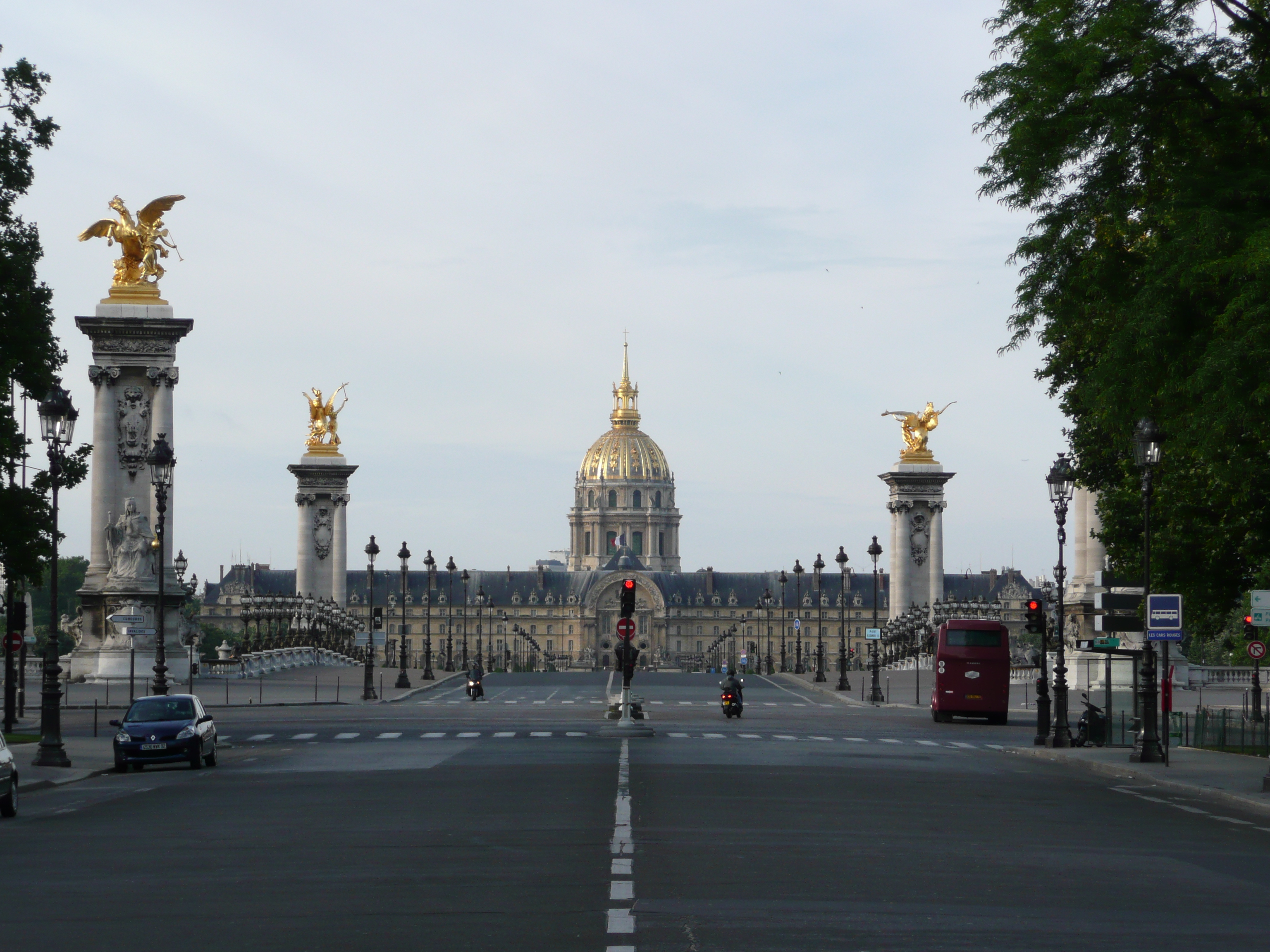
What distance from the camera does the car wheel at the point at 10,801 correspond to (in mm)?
21922

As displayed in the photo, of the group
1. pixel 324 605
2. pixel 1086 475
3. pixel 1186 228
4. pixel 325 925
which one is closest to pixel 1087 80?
pixel 1186 228

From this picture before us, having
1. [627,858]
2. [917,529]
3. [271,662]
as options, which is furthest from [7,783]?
[917,529]

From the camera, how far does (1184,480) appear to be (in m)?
36.7

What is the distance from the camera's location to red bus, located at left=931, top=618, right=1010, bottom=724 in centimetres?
5491

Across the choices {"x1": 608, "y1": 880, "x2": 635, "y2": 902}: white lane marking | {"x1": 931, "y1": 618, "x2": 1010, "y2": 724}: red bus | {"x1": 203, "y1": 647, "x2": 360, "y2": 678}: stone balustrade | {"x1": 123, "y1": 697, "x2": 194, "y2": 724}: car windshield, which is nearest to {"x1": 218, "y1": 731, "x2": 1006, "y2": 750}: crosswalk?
{"x1": 123, "y1": 697, "x2": 194, "y2": 724}: car windshield

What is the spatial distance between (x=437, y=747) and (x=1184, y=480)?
14776 millimetres

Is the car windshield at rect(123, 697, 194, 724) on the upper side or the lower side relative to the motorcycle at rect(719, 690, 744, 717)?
upper

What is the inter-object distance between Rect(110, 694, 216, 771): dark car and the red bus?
2706 centimetres

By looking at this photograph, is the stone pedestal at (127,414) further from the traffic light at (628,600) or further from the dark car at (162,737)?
the dark car at (162,737)

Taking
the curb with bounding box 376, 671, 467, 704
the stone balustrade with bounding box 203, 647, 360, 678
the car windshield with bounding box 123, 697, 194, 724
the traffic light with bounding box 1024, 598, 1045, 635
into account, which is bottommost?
the curb with bounding box 376, 671, 467, 704

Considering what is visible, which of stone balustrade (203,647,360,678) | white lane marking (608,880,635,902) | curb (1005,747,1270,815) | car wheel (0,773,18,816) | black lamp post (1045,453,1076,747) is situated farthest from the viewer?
stone balustrade (203,647,360,678)

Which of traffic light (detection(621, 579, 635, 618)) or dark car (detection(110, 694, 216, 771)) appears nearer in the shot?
dark car (detection(110, 694, 216, 771))

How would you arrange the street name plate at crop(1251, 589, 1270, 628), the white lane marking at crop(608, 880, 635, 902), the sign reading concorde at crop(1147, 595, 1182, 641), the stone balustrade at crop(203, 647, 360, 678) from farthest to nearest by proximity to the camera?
1. the stone balustrade at crop(203, 647, 360, 678)
2. the sign reading concorde at crop(1147, 595, 1182, 641)
3. the street name plate at crop(1251, 589, 1270, 628)
4. the white lane marking at crop(608, 880, 635, 902)

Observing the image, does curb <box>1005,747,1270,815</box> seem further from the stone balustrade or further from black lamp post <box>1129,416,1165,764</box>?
the stone balustrade
